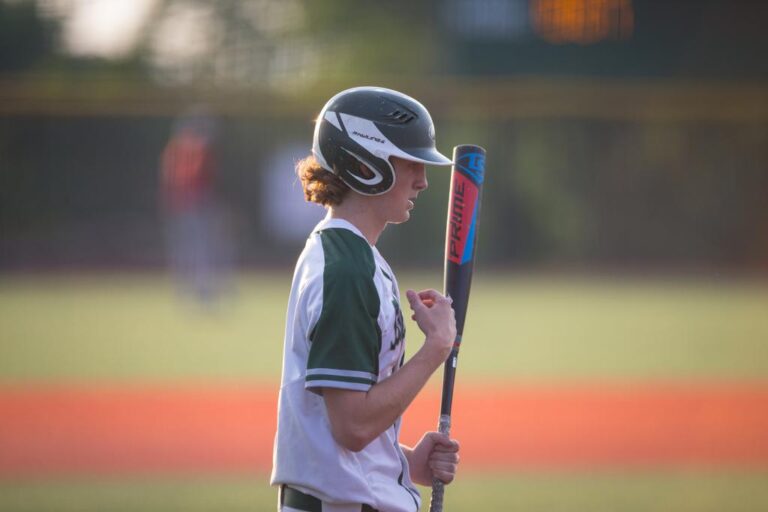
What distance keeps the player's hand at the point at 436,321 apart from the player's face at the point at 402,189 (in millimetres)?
232

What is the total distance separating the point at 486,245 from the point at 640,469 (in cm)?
1757

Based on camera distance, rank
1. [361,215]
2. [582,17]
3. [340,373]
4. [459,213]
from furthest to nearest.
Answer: [582,17] < [459,213] < [361,215] < [340,373]

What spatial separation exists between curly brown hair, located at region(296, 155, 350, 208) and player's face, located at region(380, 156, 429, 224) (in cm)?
13

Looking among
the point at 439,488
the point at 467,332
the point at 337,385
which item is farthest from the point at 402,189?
the point at 467,332

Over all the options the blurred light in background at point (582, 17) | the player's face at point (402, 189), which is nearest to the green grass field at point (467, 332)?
the blurred light in background at point (582, 17)

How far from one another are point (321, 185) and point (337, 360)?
574mm

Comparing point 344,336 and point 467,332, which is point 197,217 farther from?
point 344,336

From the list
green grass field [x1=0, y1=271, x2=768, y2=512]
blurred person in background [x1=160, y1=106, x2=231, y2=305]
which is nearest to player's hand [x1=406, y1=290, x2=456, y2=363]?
green grass field [x1=0, y1=271, x2=768, y2=512]

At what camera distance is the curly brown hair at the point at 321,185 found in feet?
8.94

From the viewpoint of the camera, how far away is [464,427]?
7.68 metres

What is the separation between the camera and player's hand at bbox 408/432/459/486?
114 inches

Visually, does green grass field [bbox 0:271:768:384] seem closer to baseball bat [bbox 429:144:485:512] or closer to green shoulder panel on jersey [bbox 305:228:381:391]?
baseball bat [bbox 429:144:485:512]

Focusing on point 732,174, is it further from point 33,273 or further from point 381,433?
point 381,433

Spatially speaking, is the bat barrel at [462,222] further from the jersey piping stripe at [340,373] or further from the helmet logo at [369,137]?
the jersey piping stripe at [340,373]
